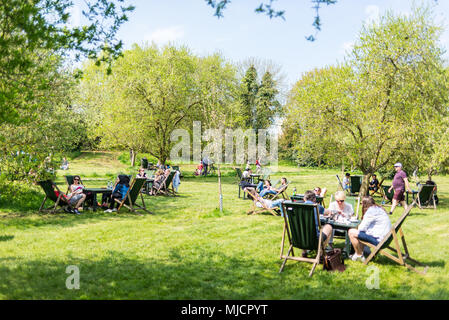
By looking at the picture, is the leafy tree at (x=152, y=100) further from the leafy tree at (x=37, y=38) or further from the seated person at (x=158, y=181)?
the leafy tree at (x=37, y=38)

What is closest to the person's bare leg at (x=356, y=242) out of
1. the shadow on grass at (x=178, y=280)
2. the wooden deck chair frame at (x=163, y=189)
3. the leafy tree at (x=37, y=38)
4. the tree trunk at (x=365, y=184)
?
the shadow on grass at (x=178, y=280)

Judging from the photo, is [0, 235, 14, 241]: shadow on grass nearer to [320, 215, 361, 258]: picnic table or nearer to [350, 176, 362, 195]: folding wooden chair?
[320, 215, 361, 258]: picnic table

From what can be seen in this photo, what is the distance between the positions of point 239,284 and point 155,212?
6045 millimetres

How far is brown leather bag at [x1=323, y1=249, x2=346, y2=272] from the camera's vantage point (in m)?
5.37

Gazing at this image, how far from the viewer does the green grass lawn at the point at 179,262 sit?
4.45 m

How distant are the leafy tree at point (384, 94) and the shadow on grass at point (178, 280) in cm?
877

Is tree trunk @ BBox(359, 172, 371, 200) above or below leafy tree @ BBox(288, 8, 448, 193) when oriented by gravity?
below

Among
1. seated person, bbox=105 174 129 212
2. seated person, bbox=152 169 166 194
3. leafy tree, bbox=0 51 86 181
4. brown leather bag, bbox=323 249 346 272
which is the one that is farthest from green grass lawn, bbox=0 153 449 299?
seated person, bbox=152 169 166 194

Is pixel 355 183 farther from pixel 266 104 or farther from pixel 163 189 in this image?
pixel 266 104

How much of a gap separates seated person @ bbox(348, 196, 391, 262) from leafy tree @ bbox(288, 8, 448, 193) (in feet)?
24.6

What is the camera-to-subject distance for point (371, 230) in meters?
5.87

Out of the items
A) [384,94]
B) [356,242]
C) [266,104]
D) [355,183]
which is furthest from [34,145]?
[266,104]

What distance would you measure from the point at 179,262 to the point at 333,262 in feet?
7.40

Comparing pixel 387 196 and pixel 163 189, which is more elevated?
pixel 163 189
